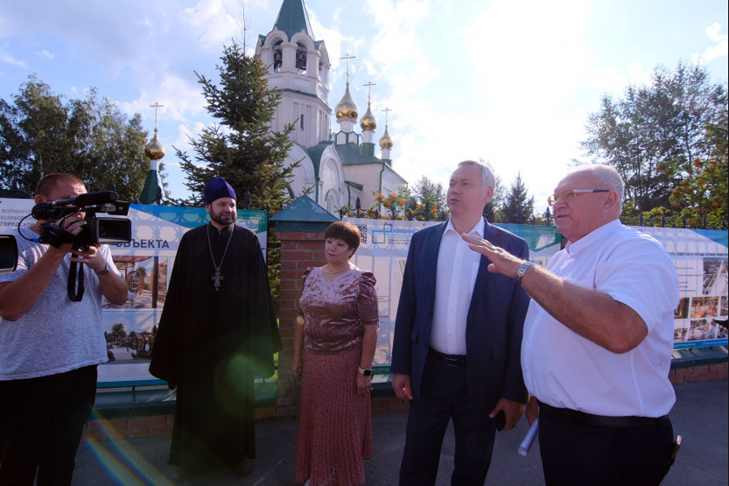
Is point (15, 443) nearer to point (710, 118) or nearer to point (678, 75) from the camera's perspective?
point (710, 118)

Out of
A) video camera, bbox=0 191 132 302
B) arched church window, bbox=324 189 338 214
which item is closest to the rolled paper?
video camera, bbox=0 191 132 302

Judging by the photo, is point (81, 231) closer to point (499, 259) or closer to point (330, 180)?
point (499, 259)

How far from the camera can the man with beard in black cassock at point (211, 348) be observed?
2.93 m

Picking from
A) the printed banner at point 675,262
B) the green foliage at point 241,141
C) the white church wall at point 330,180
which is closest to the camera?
the printed banner at point 675,262

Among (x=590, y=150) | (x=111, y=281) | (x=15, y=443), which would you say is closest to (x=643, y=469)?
(x=111, y=281)

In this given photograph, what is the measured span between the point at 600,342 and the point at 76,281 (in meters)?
2.27

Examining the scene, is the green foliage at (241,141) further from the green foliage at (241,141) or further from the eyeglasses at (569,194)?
the eyeglasses at (569,194)

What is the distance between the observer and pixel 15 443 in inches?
76.5

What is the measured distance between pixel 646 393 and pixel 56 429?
2499 millimetres

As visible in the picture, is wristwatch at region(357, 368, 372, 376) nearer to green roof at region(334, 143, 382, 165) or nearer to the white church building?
the white church building

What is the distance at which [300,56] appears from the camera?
115 ft

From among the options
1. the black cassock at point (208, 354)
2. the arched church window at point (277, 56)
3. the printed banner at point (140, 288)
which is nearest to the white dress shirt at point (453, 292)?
the black cassock at point (208, 354)

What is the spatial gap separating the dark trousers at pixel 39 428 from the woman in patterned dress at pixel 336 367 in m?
1.27

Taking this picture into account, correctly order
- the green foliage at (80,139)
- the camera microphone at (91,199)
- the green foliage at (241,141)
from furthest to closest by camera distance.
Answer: the green foliage at (80,139) < the green foliage at (241,141) < the camera microphone at (91,199)
